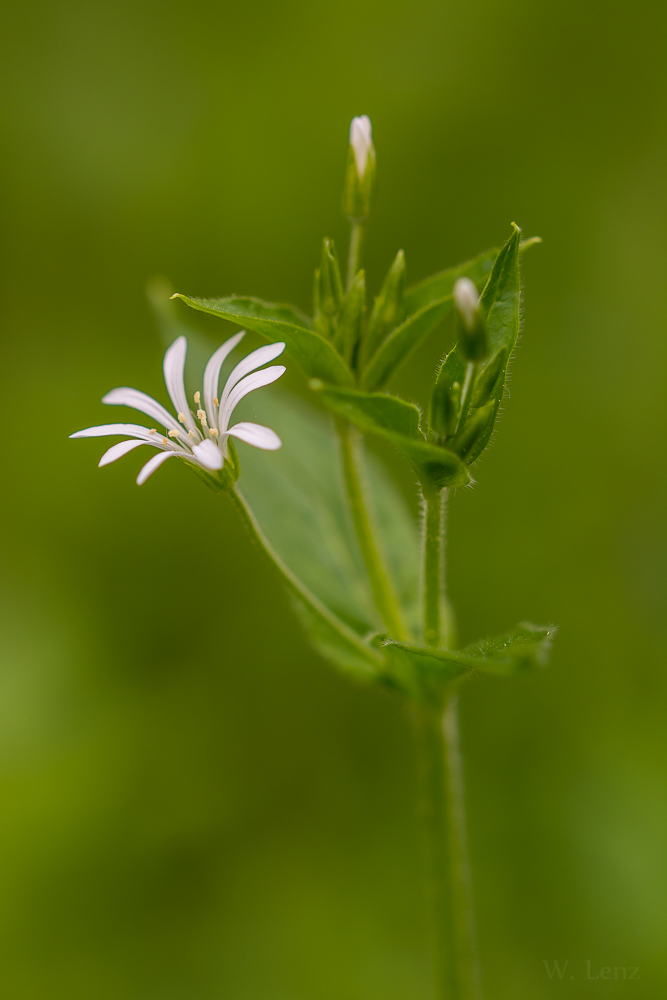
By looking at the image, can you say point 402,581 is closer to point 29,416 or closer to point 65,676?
point 65,676

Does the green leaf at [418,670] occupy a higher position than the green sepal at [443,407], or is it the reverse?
the green sepal at [443,407]

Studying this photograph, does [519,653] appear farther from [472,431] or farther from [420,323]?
[420,323]

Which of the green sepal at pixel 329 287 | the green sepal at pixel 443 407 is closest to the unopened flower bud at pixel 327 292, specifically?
the green sepal at pixel 329 287

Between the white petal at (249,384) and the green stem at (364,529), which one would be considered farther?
the green stem at (364,529)

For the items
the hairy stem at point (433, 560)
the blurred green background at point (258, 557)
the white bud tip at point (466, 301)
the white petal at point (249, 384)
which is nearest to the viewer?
the white bud tip at point (466, 301)

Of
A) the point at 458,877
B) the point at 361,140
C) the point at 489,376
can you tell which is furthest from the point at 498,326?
the point at 458,877

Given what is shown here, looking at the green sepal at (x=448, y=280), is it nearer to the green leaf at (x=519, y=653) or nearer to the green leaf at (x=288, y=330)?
the green leaf at (x=288, y=330)

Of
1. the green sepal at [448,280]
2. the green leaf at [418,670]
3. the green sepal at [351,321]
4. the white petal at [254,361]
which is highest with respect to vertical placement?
the green sepal at [448,280]
